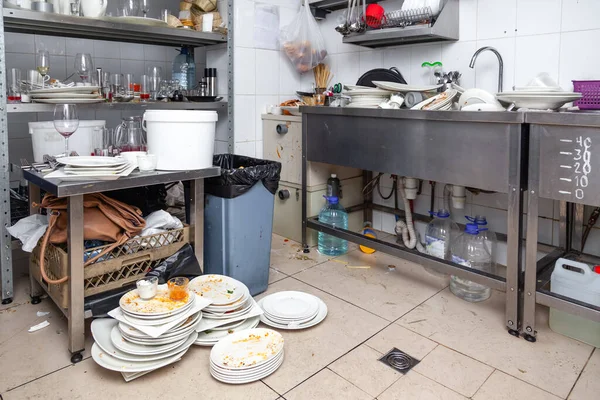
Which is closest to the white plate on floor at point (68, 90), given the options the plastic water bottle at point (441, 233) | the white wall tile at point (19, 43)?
the white wall tile at point (19, 43)

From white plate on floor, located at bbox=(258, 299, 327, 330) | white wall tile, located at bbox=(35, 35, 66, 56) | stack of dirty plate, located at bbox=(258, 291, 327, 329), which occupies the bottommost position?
white plate on floor, located at bbox=(258, 299, 327, 330)

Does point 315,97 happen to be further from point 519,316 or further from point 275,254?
point 519,316

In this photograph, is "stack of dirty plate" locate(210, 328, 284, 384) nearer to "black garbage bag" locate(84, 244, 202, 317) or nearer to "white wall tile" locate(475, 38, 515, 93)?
"black garbage bag" locate(84, 244, 202, 317)

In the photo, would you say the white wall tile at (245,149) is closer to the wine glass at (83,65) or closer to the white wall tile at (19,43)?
the wine glass at (83,65)

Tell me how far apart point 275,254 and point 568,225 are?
1616 mm

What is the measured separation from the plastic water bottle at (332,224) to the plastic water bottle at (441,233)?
1.83ft

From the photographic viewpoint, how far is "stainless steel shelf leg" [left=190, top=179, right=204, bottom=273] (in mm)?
2027

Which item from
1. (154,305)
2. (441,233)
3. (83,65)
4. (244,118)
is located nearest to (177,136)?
(154,305)

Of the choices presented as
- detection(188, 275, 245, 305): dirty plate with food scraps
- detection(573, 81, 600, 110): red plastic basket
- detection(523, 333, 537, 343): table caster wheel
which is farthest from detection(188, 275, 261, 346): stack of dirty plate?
detection(573, 81, 600, 110): red plastic basket

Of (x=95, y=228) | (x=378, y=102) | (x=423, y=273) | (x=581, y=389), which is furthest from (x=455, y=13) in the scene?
(x=95, y=228)

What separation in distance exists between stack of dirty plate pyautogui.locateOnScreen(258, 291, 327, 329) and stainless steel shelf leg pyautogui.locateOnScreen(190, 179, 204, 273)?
0.37 m

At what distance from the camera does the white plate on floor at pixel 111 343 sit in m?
1.57

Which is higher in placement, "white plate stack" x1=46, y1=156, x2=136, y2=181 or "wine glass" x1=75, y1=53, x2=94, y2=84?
"wine glass" x1=75, y1=53, x2=94, y2=84

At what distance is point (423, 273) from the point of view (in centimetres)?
256
